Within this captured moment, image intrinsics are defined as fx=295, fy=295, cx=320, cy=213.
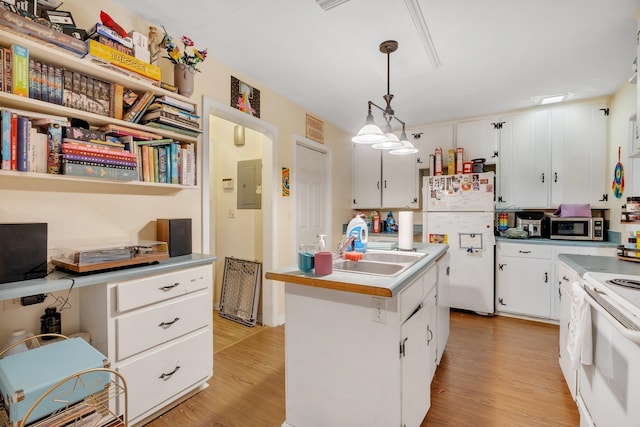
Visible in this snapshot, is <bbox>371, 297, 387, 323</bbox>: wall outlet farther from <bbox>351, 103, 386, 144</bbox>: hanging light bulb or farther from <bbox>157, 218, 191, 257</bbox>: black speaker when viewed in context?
<bbox>157, 218, 191, 257</bbox>: black speaker

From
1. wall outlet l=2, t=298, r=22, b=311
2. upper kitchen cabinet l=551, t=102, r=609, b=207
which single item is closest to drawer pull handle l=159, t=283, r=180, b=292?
wall outlet l=2, t=298, r=22, b=311

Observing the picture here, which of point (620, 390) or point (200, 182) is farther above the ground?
point (200, 182)

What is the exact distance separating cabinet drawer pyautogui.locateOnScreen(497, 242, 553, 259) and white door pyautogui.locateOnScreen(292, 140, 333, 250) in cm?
210

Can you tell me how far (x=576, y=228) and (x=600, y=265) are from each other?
1.74m

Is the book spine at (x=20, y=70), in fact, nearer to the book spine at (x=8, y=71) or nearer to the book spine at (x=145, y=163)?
the book spine at (x=8, y=71)

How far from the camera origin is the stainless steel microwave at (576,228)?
3080 mm

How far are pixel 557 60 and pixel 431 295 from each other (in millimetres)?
2270

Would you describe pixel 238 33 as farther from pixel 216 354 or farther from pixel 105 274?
pixel 216 354

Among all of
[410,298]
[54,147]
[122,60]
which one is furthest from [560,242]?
[54,147]

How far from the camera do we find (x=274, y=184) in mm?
3070

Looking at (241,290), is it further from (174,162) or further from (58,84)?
(58,84)

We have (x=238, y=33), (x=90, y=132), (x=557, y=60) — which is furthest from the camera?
(x=557, y=60)

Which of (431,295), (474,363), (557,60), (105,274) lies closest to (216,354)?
(105,274)

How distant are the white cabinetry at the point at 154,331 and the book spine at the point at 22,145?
65 cm
